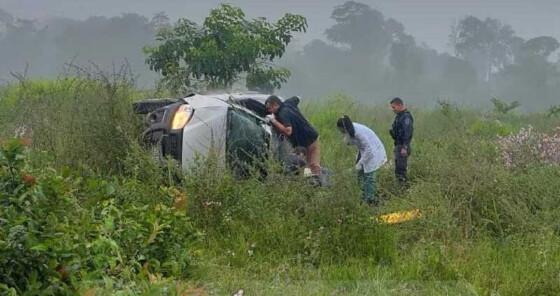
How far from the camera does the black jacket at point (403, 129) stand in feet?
27.3

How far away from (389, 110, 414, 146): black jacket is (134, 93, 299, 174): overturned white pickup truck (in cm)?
150

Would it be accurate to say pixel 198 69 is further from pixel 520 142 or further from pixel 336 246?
pixel 336 246

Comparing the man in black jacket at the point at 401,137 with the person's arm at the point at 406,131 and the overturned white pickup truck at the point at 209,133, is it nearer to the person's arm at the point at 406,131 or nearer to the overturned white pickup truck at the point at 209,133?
the person's arm at the point at 406,131

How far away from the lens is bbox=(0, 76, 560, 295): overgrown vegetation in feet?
10.3

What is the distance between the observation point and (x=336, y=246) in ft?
17.8

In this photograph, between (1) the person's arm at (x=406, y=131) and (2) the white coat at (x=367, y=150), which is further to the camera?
(1) the person's arm at (x=406, y=131)

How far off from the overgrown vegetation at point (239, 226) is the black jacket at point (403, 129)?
0.55 m

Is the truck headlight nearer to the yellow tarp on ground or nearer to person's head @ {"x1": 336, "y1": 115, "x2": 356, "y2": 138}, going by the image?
person's head @ {"x1": 336, "y1": 115, "x2": 356, "y2": 138}

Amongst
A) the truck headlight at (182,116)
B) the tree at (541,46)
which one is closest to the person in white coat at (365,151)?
the truck headlight at (182,116)

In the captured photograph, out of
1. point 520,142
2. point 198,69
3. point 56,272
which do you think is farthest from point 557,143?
point 56,272

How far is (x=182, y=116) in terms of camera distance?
7.21m

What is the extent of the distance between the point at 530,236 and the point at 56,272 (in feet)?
13.7

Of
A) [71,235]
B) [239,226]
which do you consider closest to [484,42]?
[239,226]

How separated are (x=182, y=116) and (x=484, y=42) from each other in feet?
262
